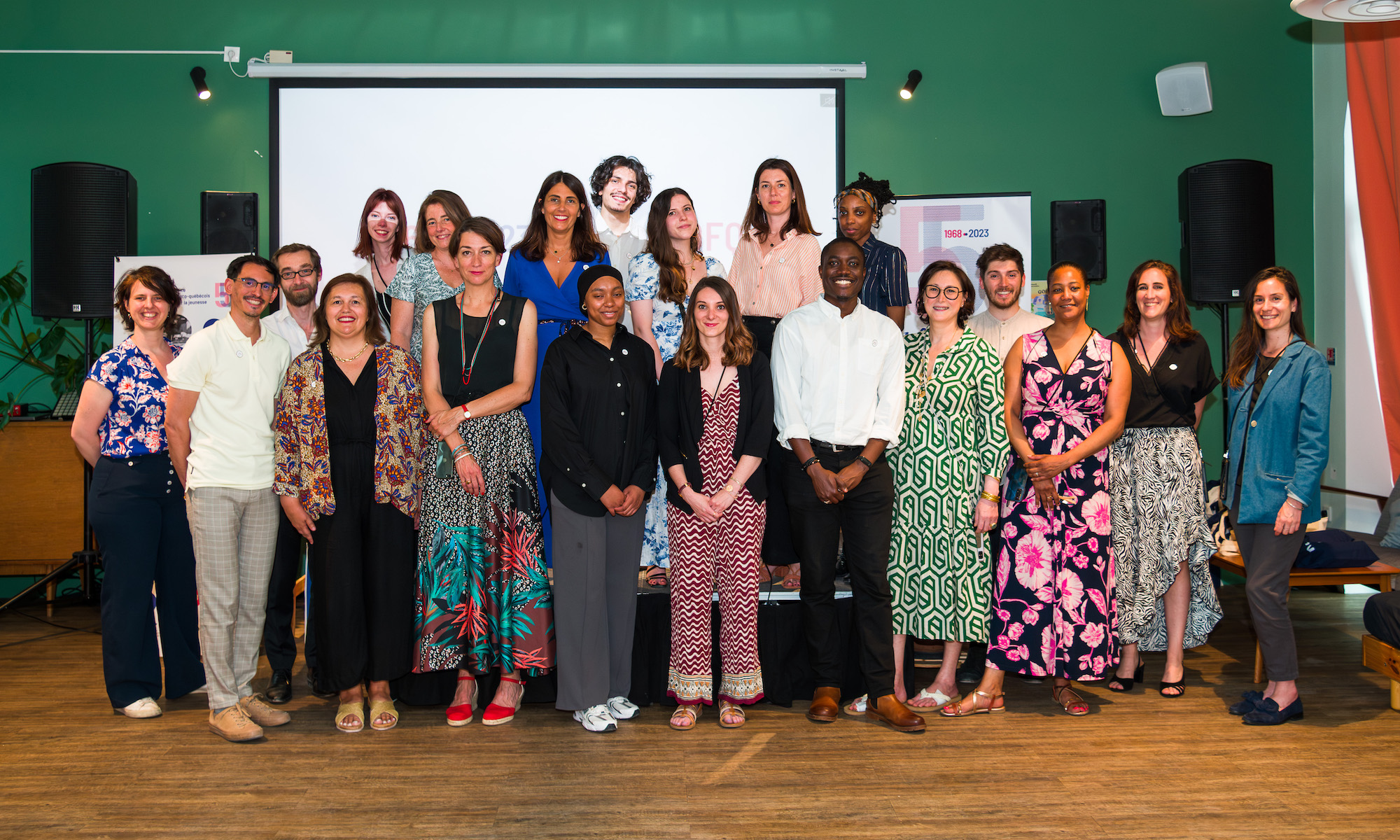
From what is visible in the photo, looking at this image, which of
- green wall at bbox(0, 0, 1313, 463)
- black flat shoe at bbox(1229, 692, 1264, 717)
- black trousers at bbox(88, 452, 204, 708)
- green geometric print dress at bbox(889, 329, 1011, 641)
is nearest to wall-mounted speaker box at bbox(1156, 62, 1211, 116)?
green wall at bbox(0, 0, 1313, 463)

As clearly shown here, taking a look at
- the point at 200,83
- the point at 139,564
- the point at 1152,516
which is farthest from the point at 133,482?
the point at 1152,516

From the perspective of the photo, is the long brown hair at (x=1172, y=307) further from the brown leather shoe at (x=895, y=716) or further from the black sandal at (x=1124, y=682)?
the brown leather shoe at (x=895, y=716)

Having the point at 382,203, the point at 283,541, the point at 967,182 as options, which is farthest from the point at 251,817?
the point at 967,182

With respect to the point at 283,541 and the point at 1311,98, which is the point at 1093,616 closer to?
the point at 283,541

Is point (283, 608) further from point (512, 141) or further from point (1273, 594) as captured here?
point (1273, 594)

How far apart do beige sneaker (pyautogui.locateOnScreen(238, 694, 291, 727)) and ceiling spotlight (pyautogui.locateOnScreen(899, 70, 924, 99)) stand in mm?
4991

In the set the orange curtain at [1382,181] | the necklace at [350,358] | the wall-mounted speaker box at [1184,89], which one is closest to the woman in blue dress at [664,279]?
the necklace at [350,358]

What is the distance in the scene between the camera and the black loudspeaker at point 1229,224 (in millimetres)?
5410

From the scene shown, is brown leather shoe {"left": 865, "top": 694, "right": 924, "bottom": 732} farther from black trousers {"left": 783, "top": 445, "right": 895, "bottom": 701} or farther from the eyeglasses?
the eyeglasses

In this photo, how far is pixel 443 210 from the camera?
377cm

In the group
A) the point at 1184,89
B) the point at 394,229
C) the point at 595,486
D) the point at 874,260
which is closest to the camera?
the point at 595,486

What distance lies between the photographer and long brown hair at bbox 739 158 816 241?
3789 millimetres

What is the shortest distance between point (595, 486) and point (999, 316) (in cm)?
192

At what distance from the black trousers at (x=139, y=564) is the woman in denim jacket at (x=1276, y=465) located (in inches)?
162
